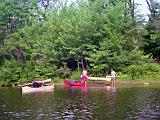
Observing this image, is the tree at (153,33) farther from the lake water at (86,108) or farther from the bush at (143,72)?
the lake water at (86,108)

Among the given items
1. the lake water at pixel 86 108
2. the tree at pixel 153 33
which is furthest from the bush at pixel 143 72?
the lake water at pixel 86 108

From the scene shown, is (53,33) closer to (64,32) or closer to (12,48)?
(64,32)

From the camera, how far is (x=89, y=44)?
58.6 meters

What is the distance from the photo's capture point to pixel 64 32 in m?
60.7

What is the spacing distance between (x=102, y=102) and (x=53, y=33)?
31358 millimetres

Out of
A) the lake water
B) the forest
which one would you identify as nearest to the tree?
the forest

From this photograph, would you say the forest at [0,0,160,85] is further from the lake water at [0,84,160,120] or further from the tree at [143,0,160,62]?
the lake water at [0,84,160,120]

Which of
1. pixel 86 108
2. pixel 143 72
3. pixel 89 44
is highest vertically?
pixel 89 44

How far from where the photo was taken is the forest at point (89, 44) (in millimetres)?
56281

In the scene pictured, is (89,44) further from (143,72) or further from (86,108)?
(86,108)

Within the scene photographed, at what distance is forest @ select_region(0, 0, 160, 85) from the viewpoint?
56281 mm

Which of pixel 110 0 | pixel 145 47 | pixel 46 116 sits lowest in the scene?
pixel 46 116

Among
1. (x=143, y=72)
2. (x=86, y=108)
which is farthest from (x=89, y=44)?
(x=86, y=108)

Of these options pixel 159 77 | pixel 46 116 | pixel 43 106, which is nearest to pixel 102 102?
pixel 43 106
